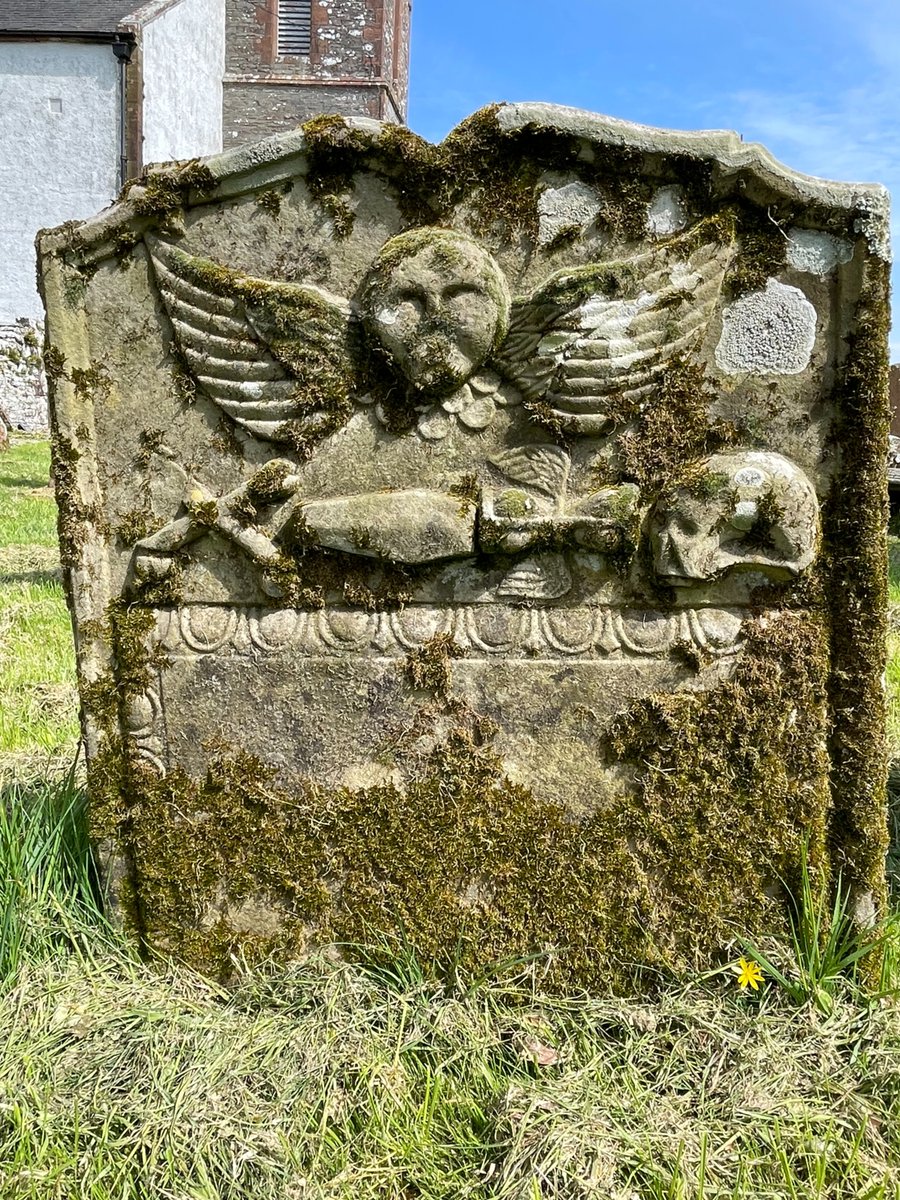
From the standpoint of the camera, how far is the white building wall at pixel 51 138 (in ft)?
52.6

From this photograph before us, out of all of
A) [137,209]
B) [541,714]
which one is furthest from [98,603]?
[541,714]

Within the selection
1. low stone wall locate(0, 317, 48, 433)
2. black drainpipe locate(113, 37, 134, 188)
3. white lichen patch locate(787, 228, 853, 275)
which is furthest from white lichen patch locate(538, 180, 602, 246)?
low stone wall locate(0, 317, 48, 433)

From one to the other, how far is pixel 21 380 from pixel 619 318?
59.3 feet

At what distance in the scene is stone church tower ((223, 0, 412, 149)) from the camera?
2089 cm

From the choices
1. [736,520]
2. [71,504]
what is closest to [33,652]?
[71,504]

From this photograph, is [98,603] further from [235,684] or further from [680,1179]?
[680,1179]

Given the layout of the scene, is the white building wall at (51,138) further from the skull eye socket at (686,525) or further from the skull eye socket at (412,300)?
the skull eye socket at (686,525)

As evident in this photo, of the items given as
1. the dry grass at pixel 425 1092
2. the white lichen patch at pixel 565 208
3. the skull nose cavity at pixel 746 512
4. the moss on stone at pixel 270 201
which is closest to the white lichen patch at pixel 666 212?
the white lichen patch at pixel 565 208

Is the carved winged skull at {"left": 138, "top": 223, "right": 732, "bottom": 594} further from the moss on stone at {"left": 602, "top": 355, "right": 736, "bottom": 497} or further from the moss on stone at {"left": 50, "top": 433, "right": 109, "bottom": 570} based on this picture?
the moss on stone at {"left": 50, "top": 433, "right": 109, "bottom": 570}

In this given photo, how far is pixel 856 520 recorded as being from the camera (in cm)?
222

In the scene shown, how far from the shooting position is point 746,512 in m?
2.17

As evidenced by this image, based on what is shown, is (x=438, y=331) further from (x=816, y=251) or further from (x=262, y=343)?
(x=816, y=251)

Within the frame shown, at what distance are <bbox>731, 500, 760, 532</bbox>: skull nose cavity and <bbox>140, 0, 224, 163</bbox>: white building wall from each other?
654 inches

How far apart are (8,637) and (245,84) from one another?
20310 mm
